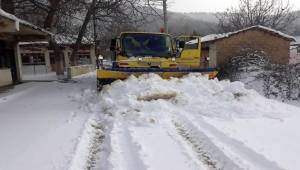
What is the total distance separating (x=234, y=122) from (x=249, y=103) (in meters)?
1.89

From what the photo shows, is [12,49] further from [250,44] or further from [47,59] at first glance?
[47,59]

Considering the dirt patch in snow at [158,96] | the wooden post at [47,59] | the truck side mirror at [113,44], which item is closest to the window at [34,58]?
the wooden post at [47,59]

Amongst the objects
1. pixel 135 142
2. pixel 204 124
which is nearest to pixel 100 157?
pixel 135 142

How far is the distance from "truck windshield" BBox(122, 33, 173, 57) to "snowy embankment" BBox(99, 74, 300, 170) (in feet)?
8.25

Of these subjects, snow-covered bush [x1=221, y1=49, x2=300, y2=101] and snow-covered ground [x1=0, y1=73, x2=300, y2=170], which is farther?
snow-covered bush [x1=221, y1=49, x2=300, y2=101]

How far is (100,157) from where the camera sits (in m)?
5.75

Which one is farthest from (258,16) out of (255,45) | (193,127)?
(193,127)

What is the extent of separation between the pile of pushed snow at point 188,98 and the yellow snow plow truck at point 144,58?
1.93 ft

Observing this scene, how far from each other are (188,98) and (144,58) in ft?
13.3

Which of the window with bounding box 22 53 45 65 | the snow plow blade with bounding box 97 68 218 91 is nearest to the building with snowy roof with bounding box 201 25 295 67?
the snow plow blade with bounding box 97 68 218 91

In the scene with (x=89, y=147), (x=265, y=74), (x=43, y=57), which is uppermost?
(x=43, y=57)

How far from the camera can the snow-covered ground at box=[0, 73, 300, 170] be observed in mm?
5410

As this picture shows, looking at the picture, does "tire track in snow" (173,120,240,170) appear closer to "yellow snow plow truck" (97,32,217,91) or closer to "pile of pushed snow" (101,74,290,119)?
"pile of pushed snow" (101,74,290,119)

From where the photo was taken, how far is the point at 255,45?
91.9ft
